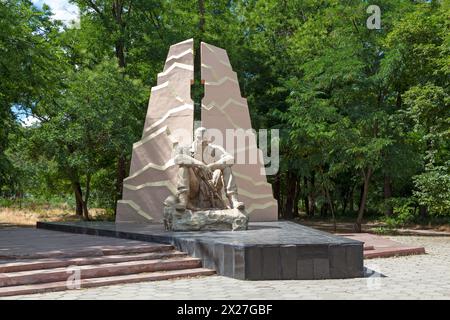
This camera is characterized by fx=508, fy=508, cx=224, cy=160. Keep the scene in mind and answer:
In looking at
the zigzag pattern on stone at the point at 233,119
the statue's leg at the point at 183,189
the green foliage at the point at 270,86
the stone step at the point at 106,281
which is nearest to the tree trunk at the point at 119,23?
the green foliage at the point at 270,86

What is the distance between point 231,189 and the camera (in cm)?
1070

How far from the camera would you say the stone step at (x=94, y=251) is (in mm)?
7796

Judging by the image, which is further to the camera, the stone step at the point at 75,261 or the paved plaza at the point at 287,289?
the stone step at the point at 75,261

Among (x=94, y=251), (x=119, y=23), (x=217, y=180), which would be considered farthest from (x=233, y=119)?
(x=119, y=23)

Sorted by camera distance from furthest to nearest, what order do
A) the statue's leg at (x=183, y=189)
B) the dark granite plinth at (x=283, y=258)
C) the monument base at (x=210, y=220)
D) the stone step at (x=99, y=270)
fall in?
1. the statue's leg at (x=183, y=189)
2. the monument base at (x=210, y=220)
3. the dark granite plinth at (x=283, y=258)
4. the stone step at (x=99, y=270)

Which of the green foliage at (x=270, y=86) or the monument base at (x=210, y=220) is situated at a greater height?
the green foliage at (x=270, y=86)

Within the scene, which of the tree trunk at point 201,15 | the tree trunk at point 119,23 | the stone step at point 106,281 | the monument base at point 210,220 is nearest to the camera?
the stone step at point 106,281

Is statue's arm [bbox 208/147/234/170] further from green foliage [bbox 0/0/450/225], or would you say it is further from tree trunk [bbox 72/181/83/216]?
tree trunk [bbox 72/181/83/216]

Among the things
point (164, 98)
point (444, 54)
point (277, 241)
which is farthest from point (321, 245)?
point (444, 54)

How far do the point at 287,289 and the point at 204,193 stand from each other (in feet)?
15.1

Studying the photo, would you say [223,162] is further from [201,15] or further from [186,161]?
[201,15]

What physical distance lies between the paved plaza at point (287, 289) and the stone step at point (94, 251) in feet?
4.49

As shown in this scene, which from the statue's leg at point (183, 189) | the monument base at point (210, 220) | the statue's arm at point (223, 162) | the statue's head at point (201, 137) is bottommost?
the monument base at point (210, 220)

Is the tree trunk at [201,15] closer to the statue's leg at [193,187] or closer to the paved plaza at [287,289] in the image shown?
the statue's leg at [193,187]
